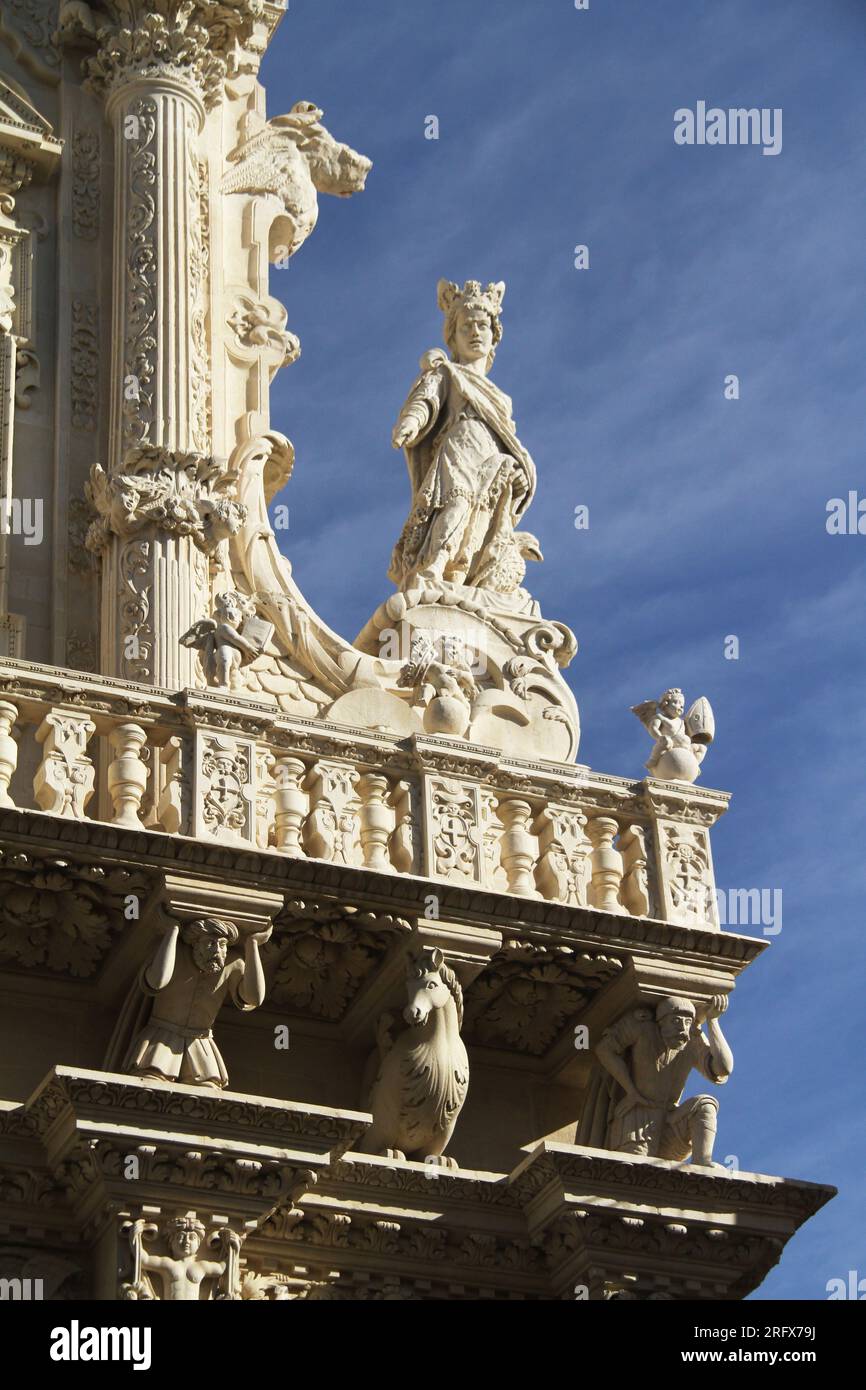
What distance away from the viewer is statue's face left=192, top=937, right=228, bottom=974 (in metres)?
16.4

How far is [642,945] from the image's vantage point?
17547 millimetres

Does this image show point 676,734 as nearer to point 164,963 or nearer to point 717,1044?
point 717,1044

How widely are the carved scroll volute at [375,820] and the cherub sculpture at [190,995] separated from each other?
0.92m

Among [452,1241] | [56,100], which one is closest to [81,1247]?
[452,1241]

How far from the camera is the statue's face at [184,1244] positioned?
51.3ft

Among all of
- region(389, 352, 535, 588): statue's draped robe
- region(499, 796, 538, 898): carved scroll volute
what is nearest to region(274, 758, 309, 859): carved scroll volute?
region(499, 796, 538, 898): carved scroll volute

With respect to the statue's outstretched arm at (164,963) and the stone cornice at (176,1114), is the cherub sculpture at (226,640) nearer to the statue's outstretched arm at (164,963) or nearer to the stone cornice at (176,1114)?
the statue's outstretched arm at (164,963)

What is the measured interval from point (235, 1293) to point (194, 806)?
107 inches

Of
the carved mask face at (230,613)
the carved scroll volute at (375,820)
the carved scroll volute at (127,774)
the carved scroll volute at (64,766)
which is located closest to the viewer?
the carved scroll volute at (64,766)

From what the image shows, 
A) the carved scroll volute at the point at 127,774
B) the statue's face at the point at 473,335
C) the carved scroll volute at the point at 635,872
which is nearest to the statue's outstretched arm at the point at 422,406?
the statue's face at the point at 473,335

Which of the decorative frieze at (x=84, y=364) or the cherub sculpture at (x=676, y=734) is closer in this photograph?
the cherub sculpture at (x=676, y=734)

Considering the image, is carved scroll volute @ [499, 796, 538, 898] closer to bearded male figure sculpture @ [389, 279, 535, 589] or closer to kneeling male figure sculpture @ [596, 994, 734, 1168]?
kneeling male figure sculpture @ [596, 994, 734, 1168]
